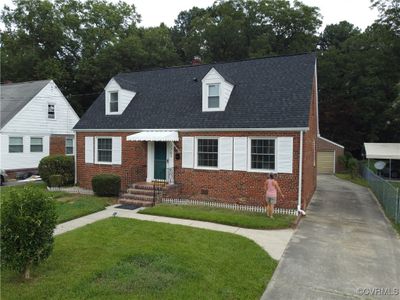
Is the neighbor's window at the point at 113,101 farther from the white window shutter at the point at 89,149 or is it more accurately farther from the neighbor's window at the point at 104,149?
the white window shutter at the point at 89,149

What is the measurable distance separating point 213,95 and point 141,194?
228 inches

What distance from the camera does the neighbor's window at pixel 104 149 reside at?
16406 millimetres

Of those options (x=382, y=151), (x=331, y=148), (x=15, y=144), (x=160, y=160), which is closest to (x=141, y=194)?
(x=160, y=160)

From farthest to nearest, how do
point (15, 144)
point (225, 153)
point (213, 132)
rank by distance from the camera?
point (15, 144) → point (213, 132) → point (225, 153)

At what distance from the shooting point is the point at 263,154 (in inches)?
500

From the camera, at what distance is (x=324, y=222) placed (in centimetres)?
1116

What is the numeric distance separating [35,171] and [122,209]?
13726 millimetres

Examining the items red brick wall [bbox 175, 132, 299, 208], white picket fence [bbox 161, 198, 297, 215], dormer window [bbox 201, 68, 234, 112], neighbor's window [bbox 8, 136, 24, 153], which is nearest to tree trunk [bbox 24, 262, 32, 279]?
white picket fence [bbox 161, 198, 297, 215]

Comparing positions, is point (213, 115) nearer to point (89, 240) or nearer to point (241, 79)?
point (241, 79)

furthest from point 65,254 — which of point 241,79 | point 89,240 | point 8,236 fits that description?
point 241,79

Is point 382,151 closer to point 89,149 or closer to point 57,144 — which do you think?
point 89,149

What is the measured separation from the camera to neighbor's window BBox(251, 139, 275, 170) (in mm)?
12579

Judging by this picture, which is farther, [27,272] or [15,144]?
[15,144]

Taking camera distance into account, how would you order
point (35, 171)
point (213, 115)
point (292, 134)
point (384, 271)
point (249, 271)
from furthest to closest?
1. point (35, 171)
2. point (213, 115)
3. point (292, 134)
4. point (384, 271)
5. point (249, 271)
